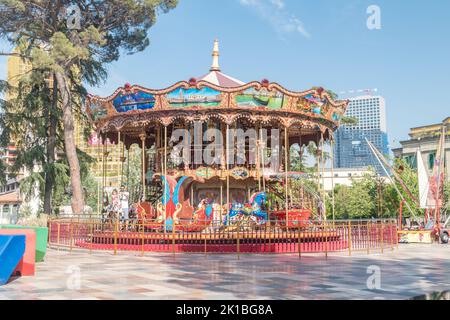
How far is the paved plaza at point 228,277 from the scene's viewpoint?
844cm

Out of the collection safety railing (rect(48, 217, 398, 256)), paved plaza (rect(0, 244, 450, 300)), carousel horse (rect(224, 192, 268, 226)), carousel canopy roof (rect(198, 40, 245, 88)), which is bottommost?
paved plaza (rect(0, 244, 450, 300))

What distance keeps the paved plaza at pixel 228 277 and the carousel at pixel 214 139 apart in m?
3.60

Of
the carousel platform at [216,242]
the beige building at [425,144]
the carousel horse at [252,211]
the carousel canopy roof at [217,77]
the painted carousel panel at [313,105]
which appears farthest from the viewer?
the beige building at [425,144]

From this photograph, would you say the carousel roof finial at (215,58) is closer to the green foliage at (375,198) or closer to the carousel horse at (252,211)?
the carousel horse at (252,211)

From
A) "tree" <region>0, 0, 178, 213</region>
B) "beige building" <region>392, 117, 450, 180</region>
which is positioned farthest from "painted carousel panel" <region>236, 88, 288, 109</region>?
"beige building" <region>392, 117, 450, 180</region>

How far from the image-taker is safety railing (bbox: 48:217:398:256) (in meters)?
16.8

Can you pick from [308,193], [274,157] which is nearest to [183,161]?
[274,157]

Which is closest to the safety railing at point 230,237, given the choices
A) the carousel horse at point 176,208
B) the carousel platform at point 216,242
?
the carousel platform at point 216,242

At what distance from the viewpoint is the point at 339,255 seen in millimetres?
16062

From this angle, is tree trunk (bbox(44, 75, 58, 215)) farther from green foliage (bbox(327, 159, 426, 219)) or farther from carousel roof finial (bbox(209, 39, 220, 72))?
green foliage (bbox(327, 159, 426, 219))

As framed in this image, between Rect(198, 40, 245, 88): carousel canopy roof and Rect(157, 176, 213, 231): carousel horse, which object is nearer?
Rect(157, 176, 213, 231): carousel horse

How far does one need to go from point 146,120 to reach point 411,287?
13.7 m

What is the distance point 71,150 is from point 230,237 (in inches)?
501
